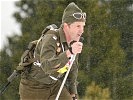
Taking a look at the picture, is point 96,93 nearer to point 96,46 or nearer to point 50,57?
→ point 96,46

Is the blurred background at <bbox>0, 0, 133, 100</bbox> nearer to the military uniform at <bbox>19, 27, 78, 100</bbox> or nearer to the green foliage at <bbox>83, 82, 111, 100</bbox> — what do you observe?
the green foliage at <bbox>83, 82, 111, 100</bbox>

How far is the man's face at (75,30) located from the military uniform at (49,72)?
0.20 feet

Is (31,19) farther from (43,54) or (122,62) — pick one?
(43,54)

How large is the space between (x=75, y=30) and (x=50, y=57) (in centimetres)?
29

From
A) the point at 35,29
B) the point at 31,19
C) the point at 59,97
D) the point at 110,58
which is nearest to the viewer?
the point at 59,97

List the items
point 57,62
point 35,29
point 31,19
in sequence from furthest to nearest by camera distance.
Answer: point 31,19 → point 35,29 → point 57,62

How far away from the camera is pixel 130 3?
47.2 ft

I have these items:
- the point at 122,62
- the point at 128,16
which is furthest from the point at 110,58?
the point at 128,16

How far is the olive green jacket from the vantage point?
9.70 feet

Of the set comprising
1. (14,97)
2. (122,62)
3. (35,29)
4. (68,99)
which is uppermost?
(68,99)

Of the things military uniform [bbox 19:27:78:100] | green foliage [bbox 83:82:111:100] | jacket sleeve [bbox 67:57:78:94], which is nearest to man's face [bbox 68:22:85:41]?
military uniform [bbox 19:27:78:100]

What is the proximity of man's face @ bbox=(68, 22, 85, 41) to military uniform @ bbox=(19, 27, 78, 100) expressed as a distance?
0.06 meters

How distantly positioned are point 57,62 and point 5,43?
1343 cm

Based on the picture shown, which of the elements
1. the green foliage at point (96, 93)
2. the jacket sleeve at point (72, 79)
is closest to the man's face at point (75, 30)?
the jacket sleeve at point (72, 79)
